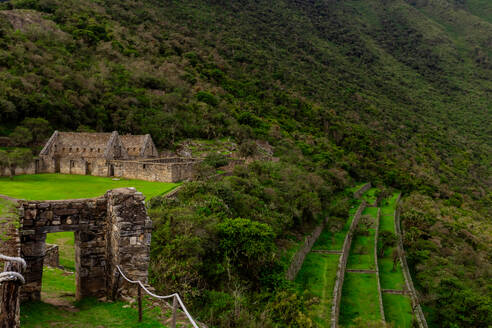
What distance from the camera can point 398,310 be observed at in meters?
29.8

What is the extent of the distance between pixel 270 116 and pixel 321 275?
50572mm

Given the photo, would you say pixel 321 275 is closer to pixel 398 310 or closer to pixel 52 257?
pixel 398 310

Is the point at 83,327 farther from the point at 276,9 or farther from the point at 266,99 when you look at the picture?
the point at 276,9

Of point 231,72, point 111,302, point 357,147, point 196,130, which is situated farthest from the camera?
point 231,72

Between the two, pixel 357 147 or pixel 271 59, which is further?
pixel 271 59

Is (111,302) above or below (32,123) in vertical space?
above

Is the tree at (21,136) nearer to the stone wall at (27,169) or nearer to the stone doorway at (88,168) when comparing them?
the stone wall at (27,169)

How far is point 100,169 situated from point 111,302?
23.8 metres

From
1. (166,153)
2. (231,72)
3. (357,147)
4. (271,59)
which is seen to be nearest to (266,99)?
(231,72)

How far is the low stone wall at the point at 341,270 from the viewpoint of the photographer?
24750 millimetres

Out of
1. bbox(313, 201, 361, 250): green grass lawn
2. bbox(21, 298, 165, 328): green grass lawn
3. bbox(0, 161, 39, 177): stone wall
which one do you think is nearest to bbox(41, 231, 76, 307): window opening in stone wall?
bbox(21, 298, 165, 328): green grass lawn

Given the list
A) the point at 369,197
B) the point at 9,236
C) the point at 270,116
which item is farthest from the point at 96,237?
the point at 270,116

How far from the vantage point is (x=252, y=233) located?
64.0ft

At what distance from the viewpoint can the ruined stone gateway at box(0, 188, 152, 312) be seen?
9.40 m
